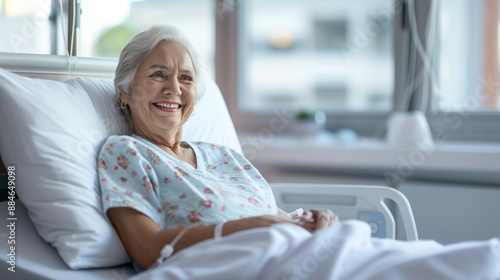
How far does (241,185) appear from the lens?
1509 millimetres

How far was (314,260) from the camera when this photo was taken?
1.08 m

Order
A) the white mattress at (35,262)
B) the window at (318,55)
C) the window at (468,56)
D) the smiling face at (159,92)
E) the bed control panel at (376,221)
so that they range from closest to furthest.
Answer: the white mattress at (35,262) < the smiling face at (159,92) < the bed control panel at (376,221) < the window at (468,56) < the window at (318,55)

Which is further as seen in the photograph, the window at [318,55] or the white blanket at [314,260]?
the window at [318,55]

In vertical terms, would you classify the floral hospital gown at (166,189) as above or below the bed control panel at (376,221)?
above

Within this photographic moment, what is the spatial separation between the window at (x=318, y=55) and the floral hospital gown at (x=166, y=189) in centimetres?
166

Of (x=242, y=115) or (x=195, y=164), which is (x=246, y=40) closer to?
(x=242, y=115)

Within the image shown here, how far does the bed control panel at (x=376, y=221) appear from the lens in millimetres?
1773

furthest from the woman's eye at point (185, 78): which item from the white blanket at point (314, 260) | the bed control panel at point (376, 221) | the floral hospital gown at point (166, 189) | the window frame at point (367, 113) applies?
the window frame at point (367, 113)

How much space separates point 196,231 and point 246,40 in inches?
88.8

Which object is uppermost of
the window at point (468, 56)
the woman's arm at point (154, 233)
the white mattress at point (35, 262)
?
the window at point (468, 56)

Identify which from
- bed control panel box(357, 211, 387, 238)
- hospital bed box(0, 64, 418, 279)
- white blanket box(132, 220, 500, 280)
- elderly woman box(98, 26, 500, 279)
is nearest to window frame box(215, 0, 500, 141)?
bed control panel box(357, 211, 387, 238)

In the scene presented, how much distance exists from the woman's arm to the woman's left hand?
5 centimetres

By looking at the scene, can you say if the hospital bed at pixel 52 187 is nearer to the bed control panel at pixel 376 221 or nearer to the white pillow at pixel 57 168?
the white pillow at pixel 57 168

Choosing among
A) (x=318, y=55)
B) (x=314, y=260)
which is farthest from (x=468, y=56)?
(x=314, y=260)
